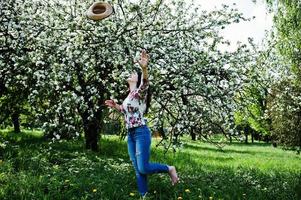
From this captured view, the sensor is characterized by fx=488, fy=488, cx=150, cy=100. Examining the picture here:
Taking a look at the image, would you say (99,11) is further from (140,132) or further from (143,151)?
(143,151)

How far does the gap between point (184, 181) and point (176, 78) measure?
3111 millimetres

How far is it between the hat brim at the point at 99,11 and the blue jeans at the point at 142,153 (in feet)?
6.54

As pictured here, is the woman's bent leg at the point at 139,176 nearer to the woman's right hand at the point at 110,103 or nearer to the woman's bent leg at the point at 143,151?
the woman's bent leg at the point at 143,151

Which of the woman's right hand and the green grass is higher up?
the woman's right hand

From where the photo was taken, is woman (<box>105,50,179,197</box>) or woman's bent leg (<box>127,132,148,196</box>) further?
woman's bent leg (<box>127,132,148,196</box>)

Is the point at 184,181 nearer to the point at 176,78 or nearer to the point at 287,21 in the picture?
the point at 176,78

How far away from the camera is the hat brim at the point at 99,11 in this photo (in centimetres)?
730

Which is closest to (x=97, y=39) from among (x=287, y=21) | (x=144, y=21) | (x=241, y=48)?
(x=144, y=21)

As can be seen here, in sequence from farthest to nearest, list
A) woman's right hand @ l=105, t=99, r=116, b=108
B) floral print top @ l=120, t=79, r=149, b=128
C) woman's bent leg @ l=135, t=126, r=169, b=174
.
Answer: woman's right hand @ l=105, t=99, r=116, b=108 < floral print top @ l=120, t=79, r=149, b=128 < woman's bent leg @ l=135, t=126, r=169, b=174

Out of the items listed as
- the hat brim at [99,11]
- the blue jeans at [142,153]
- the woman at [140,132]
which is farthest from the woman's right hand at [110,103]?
the hat brim at [99,11]

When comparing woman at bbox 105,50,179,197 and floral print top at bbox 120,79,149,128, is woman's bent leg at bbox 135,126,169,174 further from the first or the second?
floral print top at bbox 120,79,149,128

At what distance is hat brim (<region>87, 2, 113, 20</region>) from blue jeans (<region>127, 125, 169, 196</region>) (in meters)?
1.99

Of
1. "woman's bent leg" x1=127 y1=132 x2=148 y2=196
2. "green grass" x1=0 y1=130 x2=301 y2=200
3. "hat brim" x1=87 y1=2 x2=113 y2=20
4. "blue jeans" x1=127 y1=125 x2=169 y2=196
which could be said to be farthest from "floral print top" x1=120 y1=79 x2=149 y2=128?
"hat brim" x1=87 y1=2 x2=113 y2=20

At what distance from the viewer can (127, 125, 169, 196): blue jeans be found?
20.0ft
